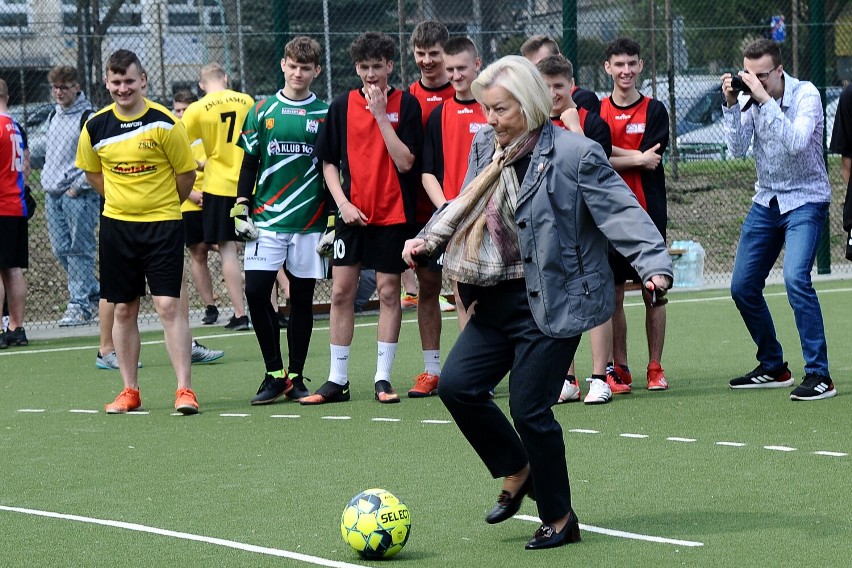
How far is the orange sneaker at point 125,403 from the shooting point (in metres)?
8.59

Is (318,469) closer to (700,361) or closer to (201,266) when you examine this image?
(700,361)

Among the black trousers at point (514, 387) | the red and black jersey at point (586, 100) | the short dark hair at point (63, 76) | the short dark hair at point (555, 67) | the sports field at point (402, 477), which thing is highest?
the short dark hair at point (63, 76)

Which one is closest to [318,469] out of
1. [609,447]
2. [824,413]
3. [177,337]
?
[609,447]

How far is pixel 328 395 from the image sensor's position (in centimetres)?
878

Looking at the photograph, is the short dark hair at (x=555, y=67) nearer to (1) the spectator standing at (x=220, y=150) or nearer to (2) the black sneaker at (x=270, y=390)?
(2) the black sneaker at (x=270, y=390)

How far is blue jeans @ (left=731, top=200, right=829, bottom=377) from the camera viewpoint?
833 centimetres

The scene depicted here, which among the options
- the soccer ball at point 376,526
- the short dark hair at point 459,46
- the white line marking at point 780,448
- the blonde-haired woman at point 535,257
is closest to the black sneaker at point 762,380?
the white line marking at point 780,448

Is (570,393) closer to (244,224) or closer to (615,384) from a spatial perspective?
(615,384)

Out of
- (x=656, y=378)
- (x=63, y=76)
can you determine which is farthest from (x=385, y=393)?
(x=63, y=76)

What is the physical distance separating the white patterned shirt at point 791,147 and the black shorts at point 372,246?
212cm

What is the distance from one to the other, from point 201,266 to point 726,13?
869 centimetres

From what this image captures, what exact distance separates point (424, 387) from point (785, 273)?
2249 mm

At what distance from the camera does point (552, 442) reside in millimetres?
5199

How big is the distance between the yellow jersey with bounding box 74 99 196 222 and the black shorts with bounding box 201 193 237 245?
3.74 m
